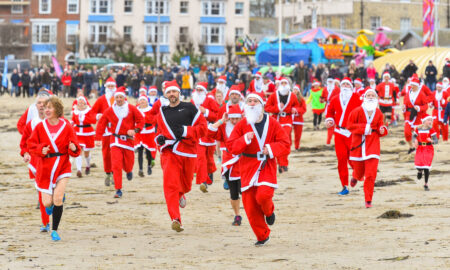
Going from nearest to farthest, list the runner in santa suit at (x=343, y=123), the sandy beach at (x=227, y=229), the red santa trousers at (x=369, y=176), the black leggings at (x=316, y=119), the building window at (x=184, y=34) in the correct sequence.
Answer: the sandy beach at (x=227, y=229) < the red santa trousers at (x=369, y=176) < the runner in santa suit at (x=343, y=123) < the black leggings at (x=316, y=119) < the building window at (x=184, y=34)

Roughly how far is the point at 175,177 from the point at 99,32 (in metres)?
74.4

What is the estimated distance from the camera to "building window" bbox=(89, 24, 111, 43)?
84875 mm

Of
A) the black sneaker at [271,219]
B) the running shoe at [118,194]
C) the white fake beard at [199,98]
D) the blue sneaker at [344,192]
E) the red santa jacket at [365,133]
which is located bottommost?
the running shoe at [118,194]

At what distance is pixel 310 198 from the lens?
16391 millimetres

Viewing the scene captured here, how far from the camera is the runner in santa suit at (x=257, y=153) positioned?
11.1m

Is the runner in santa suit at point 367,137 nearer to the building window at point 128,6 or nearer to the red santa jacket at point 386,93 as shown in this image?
the red santa jacket at point 386,93

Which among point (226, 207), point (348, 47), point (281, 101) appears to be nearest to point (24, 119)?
point (226, 207)

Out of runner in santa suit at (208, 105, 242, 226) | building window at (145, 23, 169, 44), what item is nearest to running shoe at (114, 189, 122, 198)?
runner in santa suit at (208, 105, 242, 226)

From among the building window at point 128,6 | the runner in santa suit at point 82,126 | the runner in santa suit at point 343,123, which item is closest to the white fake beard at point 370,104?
the runner in santa suit at point 343,123

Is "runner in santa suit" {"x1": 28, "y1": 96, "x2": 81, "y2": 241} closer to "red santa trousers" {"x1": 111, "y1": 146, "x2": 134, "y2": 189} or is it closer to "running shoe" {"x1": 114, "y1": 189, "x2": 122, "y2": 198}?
"red santa trousers" {"x1": 111, "y1": 146, "x2": 134, "y2": 189}

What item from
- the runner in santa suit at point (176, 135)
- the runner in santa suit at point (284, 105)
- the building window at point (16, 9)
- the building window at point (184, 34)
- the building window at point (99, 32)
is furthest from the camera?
the building window at point (16, 9)

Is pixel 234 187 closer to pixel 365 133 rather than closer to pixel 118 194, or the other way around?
pixel 365 133

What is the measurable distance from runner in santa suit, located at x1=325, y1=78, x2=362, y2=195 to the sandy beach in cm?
49

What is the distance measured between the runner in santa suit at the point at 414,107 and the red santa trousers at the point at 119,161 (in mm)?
8505
